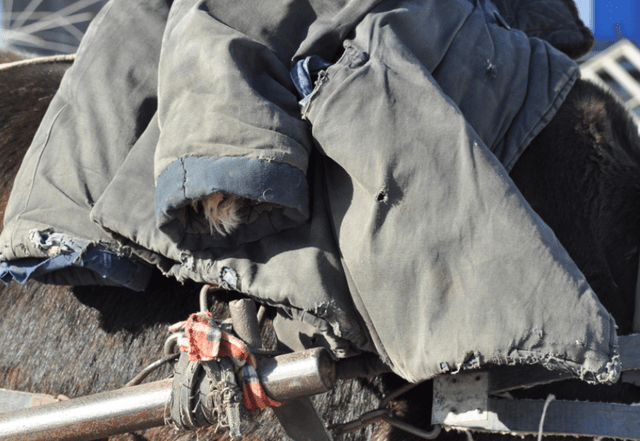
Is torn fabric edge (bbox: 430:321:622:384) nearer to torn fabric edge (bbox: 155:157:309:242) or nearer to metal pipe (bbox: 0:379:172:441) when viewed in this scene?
torn fabric edge (bbox: 155:157:309:242)

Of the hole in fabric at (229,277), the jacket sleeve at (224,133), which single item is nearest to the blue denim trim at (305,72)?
the jacket sleeve at (224,133)

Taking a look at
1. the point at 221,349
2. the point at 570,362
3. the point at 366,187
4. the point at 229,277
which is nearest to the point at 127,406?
the point at 221,349

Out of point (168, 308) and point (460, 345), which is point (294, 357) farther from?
point (168, 308)

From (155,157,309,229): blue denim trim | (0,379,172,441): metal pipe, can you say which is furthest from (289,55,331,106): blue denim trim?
(0,379,172,441): metal pipe

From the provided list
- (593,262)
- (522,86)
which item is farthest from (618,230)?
(522,86)

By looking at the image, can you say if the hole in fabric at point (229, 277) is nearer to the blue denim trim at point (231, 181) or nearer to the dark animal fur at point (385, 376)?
the blue denim trim at point (231, 181)

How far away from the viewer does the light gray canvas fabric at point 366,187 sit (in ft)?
2.84

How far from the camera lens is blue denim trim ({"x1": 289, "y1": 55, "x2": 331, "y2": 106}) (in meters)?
1.00

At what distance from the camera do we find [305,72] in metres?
1.01

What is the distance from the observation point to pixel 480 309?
2.86 ft

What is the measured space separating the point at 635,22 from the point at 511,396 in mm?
4675

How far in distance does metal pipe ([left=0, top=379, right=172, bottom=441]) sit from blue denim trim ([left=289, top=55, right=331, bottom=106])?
60cm

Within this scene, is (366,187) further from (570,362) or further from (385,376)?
(385,376)

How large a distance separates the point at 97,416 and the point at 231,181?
57 cm
